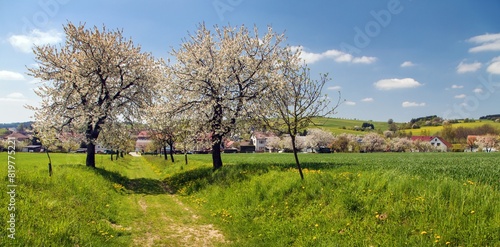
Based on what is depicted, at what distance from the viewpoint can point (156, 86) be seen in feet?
85.1

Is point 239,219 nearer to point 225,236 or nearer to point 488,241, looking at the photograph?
point 225,236

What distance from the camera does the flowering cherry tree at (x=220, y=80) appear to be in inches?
942

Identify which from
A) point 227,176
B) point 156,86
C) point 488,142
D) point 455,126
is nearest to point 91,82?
point 156,86

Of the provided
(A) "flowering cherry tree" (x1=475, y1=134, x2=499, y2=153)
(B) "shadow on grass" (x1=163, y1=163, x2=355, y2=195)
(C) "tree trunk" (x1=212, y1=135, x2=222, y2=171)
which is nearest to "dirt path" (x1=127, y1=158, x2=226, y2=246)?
(B) "shadow on grass" (x1=163, y1=163, x2=355, y2=195)

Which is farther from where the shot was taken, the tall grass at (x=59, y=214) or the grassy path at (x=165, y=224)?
the grassy path at (x=165, y=224)

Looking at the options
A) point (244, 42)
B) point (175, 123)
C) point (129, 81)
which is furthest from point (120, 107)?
point (244, 42)

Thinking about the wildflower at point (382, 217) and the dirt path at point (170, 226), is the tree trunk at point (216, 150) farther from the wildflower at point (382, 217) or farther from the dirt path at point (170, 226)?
the wildflower at point (382, 217)

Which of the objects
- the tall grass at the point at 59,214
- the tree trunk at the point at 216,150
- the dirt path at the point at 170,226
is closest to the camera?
the tall grass at the point at 59,214

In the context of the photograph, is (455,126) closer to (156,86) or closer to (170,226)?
(156,86)

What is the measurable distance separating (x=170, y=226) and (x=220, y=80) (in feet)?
46.6

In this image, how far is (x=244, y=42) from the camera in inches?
1011

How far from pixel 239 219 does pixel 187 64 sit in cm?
1618

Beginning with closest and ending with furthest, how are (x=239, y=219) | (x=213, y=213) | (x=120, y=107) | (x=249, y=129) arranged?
1. (x=239, y=219)
2. (x=213, y=213)
3. (x=249, y=129)
4. (x=120, y=107)

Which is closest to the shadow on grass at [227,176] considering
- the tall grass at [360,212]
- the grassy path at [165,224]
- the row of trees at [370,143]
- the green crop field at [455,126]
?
the tall grass at [360,212]
